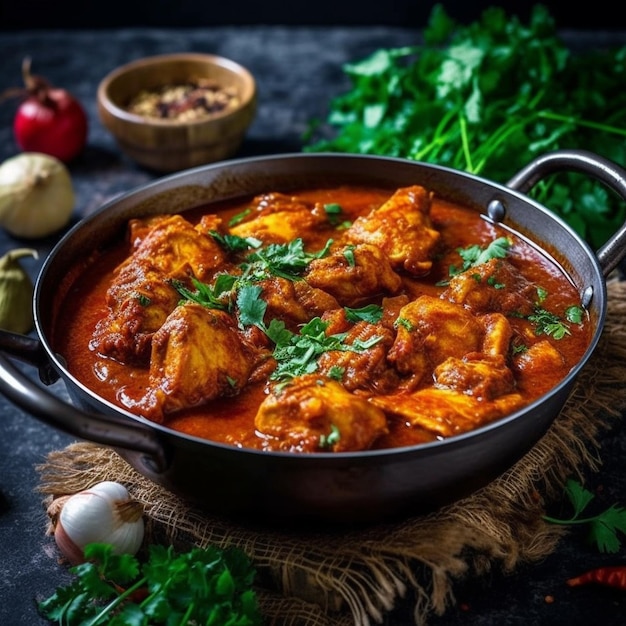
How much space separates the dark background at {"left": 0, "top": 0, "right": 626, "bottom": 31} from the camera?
27.7 ft

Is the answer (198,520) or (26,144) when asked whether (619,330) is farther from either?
(26,144)

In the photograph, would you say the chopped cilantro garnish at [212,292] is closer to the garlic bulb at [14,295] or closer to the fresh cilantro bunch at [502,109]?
the garlic bulb at [14,295]

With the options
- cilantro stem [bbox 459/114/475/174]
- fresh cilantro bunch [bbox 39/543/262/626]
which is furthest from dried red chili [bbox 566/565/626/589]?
cilantro stem [bbox 459/114/475/174]

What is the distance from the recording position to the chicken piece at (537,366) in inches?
140

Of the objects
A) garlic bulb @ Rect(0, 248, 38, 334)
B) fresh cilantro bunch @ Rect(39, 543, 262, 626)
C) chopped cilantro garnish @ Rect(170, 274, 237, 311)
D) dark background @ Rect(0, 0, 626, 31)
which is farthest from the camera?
dark background @ Rect(0, 0, 626, 31)

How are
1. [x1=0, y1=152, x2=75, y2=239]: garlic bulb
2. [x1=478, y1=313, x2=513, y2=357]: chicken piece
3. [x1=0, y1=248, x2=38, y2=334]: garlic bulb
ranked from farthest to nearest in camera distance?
1. [x1=0, y1=152, x2=75, y2=239]: garlic bulb
2. [x1=0, y1=248, x2=38, y2=334]: garlic bulb
3. [x1=478, y1=313, x2=513, y2=357]: chicken piece

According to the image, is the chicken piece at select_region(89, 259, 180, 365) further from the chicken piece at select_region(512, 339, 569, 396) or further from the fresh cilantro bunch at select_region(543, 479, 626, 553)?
the fresh cilantro bunch at select_region(543, 479, 626, 553)

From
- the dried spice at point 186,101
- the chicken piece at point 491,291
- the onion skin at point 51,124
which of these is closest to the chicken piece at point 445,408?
the chicken piece at point 491,291

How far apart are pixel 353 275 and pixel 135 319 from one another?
35.9 inches

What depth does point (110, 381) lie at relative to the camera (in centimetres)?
362

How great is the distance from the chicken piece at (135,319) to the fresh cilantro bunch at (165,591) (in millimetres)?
815

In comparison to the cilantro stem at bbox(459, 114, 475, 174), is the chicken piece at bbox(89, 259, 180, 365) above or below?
below

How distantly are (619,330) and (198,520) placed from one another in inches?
88.8

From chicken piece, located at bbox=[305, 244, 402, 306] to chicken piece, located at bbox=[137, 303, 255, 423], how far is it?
55cm
